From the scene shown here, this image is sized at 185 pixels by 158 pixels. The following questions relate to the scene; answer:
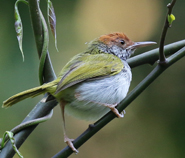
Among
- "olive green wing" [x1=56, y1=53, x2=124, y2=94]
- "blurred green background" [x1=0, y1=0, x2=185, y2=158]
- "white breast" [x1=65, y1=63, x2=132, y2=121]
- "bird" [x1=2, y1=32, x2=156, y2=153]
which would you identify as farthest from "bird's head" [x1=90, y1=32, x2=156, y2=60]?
"blurred green background" [x1=0, y1=0, x2=185, y2=158]

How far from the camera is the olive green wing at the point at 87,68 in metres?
2.29

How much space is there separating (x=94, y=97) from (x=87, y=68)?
0.25 meters

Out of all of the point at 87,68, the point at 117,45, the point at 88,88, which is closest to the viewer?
the point at 88,88

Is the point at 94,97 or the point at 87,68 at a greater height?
the point at 87,68

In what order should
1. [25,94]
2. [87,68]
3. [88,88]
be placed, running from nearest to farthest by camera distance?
[25,94], [88,88], [87,68]

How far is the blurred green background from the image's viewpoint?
3.86 m

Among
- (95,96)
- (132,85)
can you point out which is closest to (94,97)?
(95,96)

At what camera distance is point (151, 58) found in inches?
74.2

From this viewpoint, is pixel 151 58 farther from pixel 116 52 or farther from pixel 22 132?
pixel 116 52

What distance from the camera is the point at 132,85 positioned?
14.7 ft

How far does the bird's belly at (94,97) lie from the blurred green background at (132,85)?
4.88 ft

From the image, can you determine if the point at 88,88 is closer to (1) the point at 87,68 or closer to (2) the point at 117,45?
(1) the point at 87,68

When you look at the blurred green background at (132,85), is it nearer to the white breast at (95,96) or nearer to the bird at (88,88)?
the bird at (88,88)

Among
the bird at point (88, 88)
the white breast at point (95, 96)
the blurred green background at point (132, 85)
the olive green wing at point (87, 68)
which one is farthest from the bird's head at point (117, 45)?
the blurred green background at point (132, 85)
